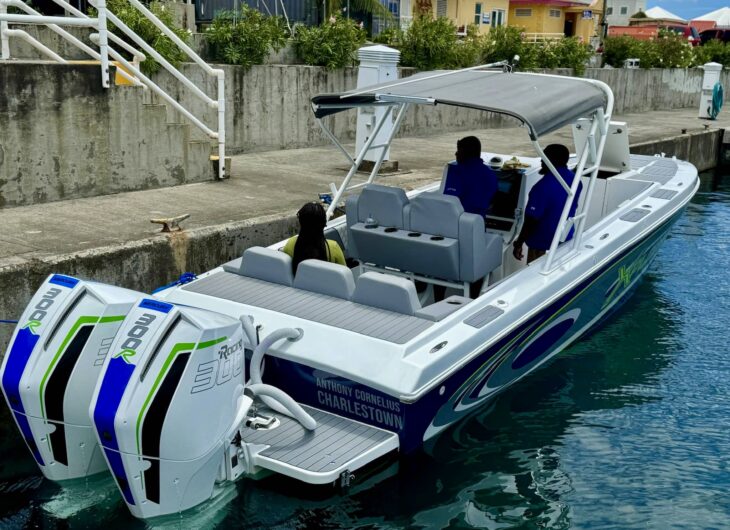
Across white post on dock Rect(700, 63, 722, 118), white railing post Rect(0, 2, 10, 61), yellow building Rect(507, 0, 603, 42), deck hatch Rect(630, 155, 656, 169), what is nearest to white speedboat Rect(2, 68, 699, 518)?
deck hatch Rect(630, 155, 656, 169)

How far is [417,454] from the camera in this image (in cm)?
466

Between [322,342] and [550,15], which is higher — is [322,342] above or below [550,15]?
below

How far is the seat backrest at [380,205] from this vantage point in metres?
5.51

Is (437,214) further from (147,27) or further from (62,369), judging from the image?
(147,27)

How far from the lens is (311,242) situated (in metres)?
4.97

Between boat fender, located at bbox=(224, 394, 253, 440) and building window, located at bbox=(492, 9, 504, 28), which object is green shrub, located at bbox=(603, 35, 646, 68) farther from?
boat fender, located at bbox=(224, 394, 253, 440)

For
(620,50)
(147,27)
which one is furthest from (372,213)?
(620,50)

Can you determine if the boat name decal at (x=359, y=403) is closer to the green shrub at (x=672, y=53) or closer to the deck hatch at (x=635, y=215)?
the deck hatch at (x=635, y=215)

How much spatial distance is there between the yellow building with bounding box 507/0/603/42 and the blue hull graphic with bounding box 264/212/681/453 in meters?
30.4

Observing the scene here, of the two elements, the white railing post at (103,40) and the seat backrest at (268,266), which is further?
the white railing post at (103,40)

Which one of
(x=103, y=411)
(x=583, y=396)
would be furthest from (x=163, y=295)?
(x=583, y=396)

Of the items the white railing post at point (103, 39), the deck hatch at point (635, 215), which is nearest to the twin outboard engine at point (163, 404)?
the deck hatch at point (635, 215)

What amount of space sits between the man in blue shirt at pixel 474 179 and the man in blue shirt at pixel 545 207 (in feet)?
1.26

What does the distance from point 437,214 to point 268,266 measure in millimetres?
1134
